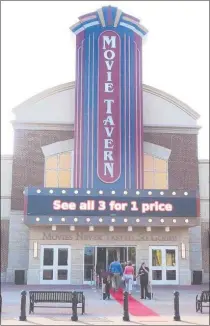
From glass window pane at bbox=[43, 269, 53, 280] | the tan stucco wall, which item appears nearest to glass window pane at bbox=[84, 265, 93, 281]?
the tan stucco wall

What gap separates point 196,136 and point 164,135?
203 centimetres

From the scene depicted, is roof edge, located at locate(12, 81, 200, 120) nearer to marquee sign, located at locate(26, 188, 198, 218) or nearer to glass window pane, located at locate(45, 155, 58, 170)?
glass window pane, located at locate(45, 155, 58, 170)

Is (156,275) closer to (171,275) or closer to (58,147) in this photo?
(171,275)

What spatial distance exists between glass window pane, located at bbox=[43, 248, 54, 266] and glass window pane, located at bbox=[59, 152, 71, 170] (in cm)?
496

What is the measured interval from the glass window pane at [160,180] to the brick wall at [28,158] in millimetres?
5796

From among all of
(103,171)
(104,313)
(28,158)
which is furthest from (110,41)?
(104,313)

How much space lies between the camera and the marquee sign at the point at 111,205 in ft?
79.6

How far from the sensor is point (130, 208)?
24688 mm

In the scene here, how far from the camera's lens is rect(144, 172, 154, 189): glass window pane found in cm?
2766

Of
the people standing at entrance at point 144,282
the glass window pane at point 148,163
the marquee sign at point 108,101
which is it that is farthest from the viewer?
the glass window pane at point 148,163

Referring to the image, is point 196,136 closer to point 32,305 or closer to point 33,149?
point 33,149

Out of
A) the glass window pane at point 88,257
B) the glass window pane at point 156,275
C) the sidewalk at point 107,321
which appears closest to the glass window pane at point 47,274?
the glass window pane at point 88,257

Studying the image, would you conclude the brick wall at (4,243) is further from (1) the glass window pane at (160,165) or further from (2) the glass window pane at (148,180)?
(1) the glass window pane at (160,165)

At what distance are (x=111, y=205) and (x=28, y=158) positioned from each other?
632 cm
